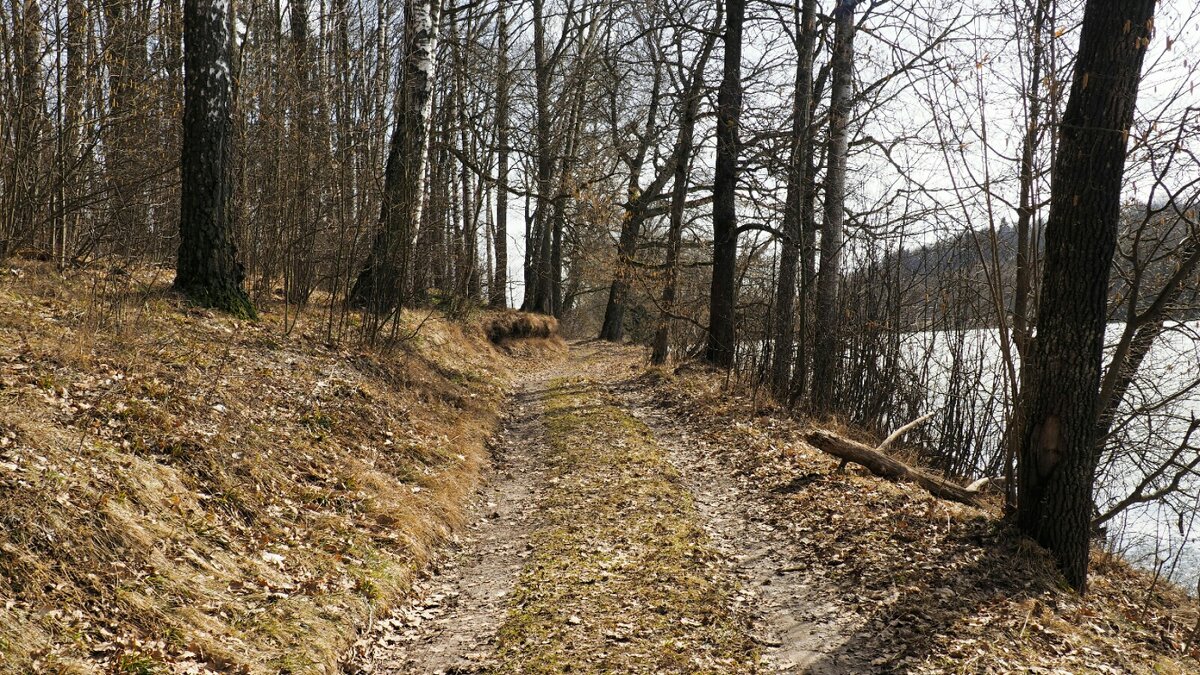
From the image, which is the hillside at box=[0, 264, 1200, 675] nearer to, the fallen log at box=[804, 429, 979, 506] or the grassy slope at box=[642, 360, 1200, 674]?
the grassy slope at box=[642, 360, 1200, 674]

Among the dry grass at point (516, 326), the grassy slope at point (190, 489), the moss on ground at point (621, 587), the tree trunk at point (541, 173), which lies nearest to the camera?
the grassy slope at point (190, 489)

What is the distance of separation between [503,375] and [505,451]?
6.42 meters

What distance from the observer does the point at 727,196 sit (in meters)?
15.4

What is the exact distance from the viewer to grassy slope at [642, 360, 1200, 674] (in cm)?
473

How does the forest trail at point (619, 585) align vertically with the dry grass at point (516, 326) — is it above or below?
below

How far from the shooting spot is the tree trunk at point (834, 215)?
38.1ft

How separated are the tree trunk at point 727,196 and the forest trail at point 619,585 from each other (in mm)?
6184

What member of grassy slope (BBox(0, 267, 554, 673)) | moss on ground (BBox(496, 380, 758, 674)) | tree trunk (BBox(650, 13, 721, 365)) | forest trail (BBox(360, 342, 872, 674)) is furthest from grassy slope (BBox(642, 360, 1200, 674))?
tree trunk (BBox(650, 13, 721, 365))

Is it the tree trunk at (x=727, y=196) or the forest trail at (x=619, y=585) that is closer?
the forest trail at (x=619, y=585)

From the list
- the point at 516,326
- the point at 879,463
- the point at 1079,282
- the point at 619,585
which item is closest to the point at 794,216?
the point at 879,463

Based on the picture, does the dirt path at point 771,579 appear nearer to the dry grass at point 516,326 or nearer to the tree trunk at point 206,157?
the tree trunk at point 206,157

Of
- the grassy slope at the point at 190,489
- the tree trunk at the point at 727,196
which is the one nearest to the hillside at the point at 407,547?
the grassy slope at the point at 190,489

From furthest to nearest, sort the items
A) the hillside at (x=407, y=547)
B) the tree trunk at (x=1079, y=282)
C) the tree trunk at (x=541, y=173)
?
the tree trunk at (x=541, y=173) → the tree trunk at (x=1079, y=282) → the hillside at (x=407, y=547)

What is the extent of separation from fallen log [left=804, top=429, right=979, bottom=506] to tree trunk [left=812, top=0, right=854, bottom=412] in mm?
3238
